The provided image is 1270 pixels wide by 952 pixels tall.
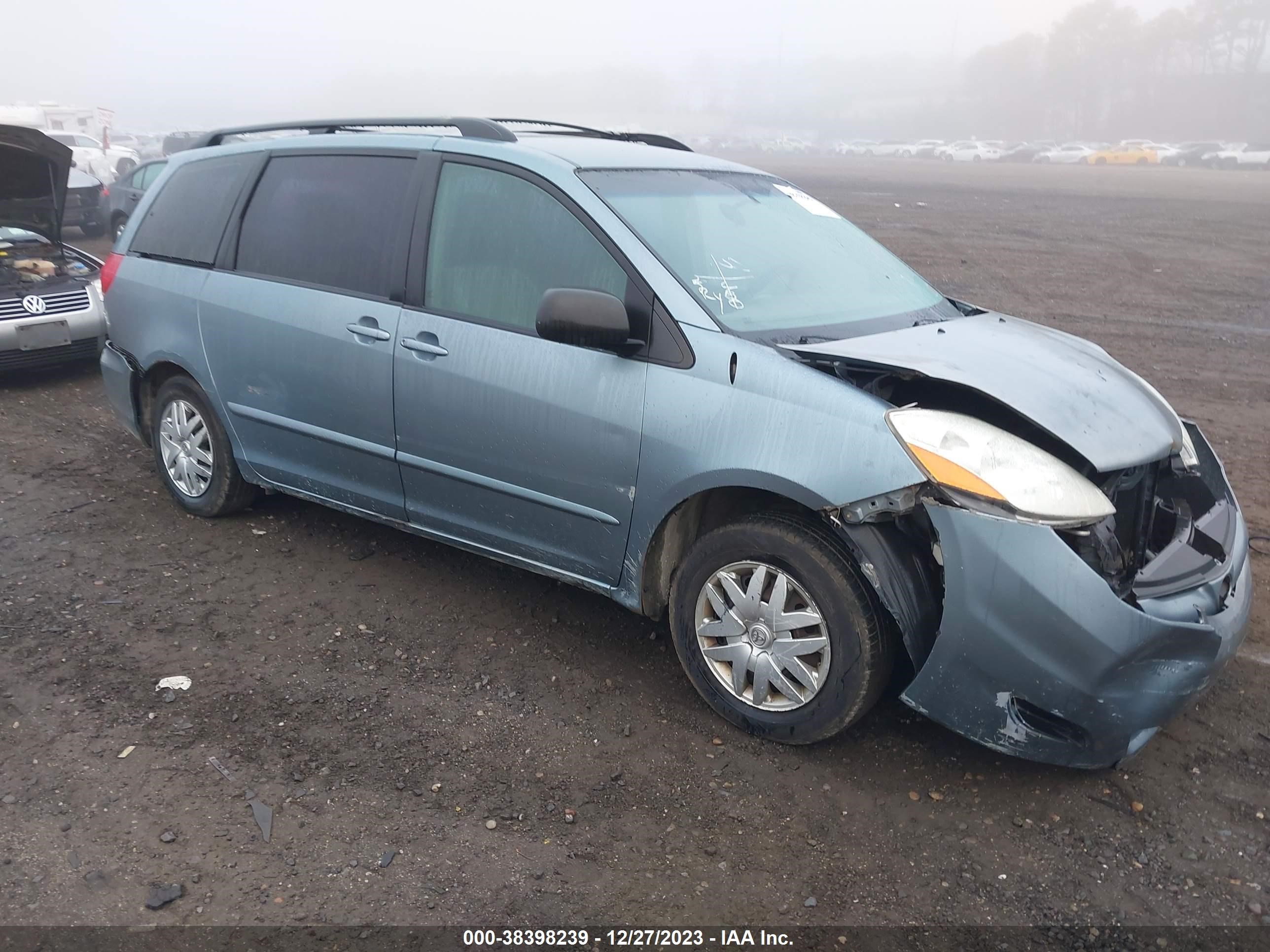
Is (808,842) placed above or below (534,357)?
below

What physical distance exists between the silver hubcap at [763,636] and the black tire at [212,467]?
2615 millimetres

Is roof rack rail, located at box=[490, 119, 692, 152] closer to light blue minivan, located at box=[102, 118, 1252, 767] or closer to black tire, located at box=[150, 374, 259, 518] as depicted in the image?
light blue minivan, located at box=[102, 118, 1252, 767]

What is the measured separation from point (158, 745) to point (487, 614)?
4.40ft

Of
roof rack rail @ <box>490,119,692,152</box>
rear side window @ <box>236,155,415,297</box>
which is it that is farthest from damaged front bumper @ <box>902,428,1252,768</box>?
roof rack rail @ <box>490,119,692,152</box>

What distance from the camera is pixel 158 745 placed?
3.30 m

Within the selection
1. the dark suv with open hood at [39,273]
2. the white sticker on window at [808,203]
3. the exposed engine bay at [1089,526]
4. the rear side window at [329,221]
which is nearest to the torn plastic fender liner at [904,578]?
the exposed engine bay at [1089,526]

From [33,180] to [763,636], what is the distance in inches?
272

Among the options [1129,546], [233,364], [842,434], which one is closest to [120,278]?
[233,364]

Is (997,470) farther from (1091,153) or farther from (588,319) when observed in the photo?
(1091,153)

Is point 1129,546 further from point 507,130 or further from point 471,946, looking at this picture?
point 507,130

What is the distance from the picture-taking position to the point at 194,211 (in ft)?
16.0

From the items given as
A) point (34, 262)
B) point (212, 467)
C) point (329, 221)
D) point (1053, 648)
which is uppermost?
point (329, 221)

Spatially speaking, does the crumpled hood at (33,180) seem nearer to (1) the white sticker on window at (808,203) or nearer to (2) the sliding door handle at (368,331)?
(2) the sliding door handle at (368,331)

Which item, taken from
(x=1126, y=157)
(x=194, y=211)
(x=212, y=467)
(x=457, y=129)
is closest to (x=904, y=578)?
(x=457, y=129)
